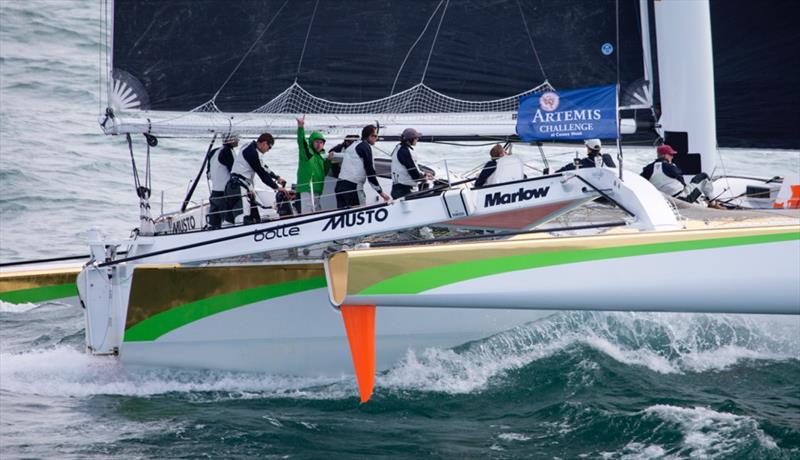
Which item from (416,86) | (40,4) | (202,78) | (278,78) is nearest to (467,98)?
(416,86)

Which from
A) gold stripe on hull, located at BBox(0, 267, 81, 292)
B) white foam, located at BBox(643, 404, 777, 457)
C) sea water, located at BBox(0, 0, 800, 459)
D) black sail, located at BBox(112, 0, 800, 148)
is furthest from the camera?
gold stripe on hull, located at BBox(0, 267, 81, 292)

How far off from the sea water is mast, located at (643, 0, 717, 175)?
5.35 ft

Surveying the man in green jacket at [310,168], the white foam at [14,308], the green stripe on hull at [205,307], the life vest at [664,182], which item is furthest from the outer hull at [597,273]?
the white foam at [14,308]

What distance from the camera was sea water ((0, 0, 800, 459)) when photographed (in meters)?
7.77

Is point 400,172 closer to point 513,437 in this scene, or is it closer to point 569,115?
point 569,115

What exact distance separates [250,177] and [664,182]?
3472 millimetres

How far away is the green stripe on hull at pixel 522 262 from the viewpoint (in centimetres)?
711

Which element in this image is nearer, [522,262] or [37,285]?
[522,262]

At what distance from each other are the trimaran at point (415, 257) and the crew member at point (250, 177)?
270mm

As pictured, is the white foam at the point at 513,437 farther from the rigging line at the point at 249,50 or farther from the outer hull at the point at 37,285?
the outer hull at the point at 37,285

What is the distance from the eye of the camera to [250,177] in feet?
30.8

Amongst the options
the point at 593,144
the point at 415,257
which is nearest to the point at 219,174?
the point at 415,257

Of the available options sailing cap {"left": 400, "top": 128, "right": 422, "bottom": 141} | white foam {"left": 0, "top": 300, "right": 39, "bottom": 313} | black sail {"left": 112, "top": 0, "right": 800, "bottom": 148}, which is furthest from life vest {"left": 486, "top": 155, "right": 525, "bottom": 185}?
white foam {"left": 0, "top": 300, "right": 39, "bottom": 313}

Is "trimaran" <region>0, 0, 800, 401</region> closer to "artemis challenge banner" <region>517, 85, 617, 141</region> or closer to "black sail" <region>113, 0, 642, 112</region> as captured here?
"black sail" <region>113, 0, 642, 112</region>
